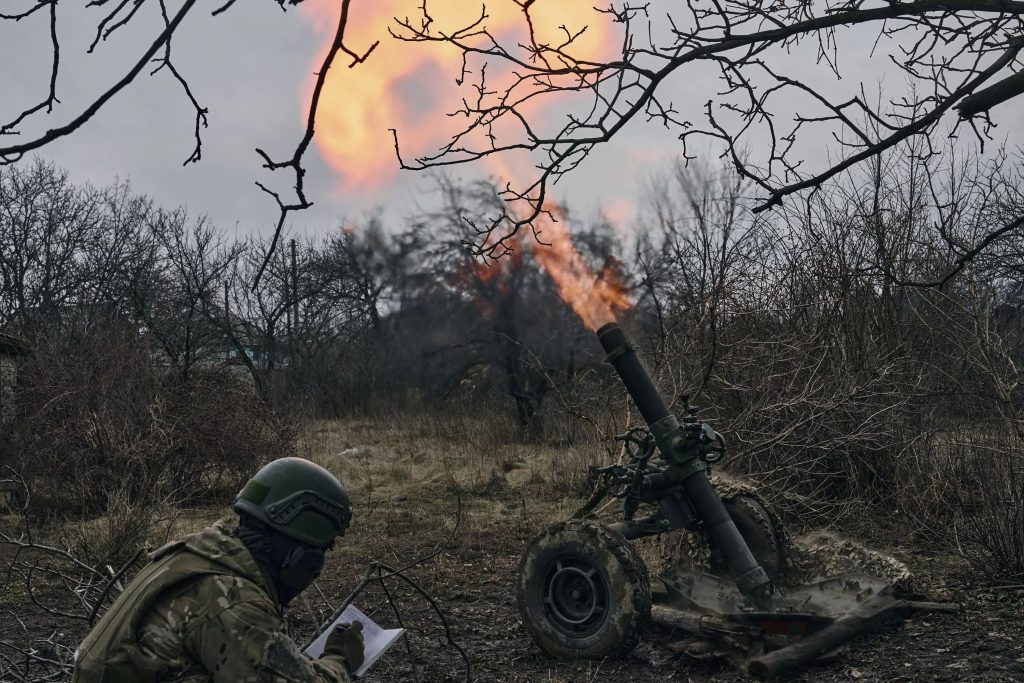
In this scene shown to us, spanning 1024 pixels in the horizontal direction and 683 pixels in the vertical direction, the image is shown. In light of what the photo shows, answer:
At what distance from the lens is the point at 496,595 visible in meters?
8.90

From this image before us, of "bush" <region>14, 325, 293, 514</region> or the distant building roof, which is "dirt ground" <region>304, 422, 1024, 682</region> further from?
the distant building roof

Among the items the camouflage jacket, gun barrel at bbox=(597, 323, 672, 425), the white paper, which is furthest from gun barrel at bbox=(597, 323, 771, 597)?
the camouflage jacket

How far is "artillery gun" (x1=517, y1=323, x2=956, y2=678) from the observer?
6340 mm

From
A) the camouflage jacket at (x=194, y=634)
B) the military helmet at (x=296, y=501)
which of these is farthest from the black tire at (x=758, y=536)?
the camouflage jacket at (x=194, y=634)

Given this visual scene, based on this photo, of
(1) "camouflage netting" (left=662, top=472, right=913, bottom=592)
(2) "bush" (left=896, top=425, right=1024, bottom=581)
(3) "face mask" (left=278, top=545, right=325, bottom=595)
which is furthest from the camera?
(2) "bush" (left=896, top=425, right=1024, bottom=581)

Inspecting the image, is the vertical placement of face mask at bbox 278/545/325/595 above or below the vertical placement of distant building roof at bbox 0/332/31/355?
below

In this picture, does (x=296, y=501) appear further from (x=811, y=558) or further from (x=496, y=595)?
(x=496, y=595)

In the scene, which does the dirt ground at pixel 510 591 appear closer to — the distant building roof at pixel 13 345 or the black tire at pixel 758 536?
the black tire at pixel 758 536

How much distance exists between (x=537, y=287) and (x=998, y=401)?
13526 millimetres

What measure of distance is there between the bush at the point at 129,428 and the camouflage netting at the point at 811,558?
8.14m

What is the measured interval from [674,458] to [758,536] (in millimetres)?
1142

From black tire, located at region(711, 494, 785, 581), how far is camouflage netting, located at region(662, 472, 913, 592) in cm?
3

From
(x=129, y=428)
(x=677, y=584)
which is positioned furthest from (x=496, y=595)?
(x=129, y=428)

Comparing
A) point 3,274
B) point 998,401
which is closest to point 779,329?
point 998,401
